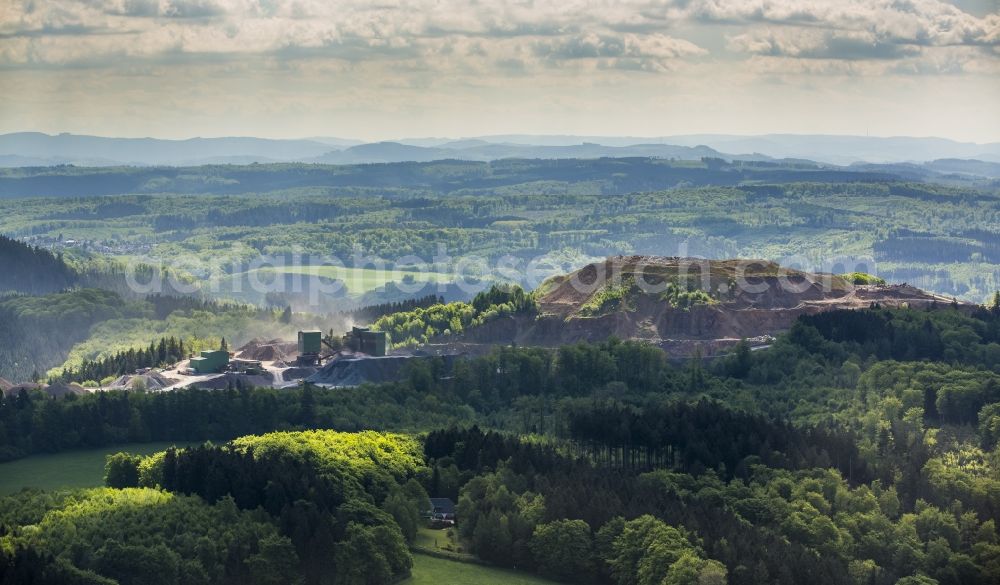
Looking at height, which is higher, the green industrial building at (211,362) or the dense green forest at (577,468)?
the dense green forest at (577,468)

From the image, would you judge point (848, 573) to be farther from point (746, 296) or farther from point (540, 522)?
point (746, 296)

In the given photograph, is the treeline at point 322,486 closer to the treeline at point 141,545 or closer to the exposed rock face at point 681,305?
the treeline at point 141,545

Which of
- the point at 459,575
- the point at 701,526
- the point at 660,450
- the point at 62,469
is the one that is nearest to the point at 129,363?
the point at 62,469

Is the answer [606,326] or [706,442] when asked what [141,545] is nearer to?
[706,442]

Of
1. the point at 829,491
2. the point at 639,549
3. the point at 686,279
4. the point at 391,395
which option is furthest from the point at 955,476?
the point at 686,279

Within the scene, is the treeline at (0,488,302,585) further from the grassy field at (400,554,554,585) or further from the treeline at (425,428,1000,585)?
the treeline at (425,428,1000,585)

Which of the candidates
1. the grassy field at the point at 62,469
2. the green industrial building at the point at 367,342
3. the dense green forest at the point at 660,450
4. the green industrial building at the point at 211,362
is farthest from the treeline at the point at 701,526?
the green industrial building at the point at 211,362
